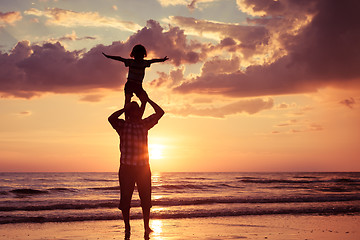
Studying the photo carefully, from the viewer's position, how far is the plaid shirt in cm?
586

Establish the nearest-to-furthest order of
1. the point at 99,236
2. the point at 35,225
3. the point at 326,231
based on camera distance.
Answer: the point at 99,236 < the point at 326,231 < the point at 35,225

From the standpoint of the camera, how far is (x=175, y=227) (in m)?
9.62

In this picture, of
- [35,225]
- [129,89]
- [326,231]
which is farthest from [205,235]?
[35,225]

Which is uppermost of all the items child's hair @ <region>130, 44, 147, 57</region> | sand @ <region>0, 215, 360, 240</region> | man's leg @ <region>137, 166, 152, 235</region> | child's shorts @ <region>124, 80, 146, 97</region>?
child's hair @ <region>130, 44, 147, 57</region>

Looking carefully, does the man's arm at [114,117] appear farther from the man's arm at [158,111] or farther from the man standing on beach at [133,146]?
the man's arm at [158,111]

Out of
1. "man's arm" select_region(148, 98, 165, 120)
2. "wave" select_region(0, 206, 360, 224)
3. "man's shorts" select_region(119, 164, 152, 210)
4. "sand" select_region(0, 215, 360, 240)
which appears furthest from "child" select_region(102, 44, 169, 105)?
"wave" select_region(0, 206, 360, 224)

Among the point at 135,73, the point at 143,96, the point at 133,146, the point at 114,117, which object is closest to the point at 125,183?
the point at 133,146

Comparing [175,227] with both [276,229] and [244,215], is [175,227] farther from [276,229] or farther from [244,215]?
[244,215]

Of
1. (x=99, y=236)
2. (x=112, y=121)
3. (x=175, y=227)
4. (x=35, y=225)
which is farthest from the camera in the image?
(x=35, y=225)

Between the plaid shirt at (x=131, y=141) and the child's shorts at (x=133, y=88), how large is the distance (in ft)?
1.44

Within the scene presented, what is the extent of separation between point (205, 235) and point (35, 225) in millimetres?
4852

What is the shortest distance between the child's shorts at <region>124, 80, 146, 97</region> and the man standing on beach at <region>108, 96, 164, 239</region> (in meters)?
0.14

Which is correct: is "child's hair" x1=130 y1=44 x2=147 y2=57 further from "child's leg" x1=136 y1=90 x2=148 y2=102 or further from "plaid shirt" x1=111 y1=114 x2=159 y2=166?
"plaid shirt" x1=111 y1=114 x2=159 y2=166

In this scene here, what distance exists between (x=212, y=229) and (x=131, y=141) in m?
4.29
